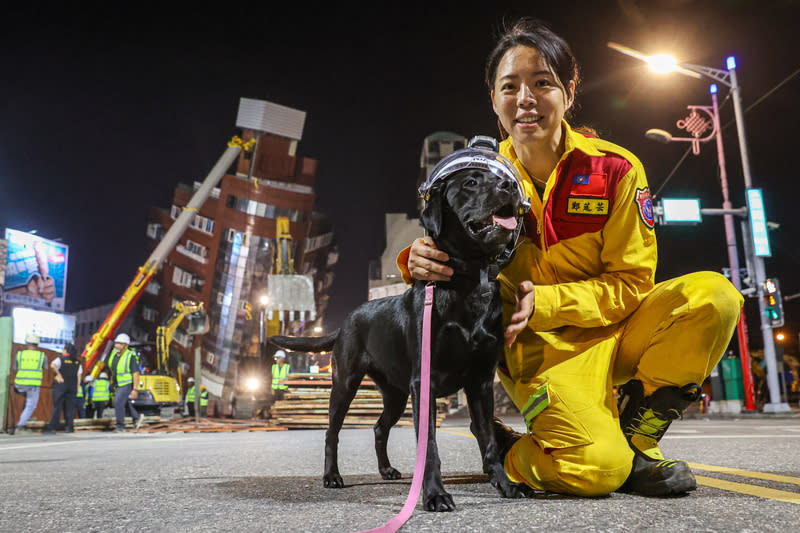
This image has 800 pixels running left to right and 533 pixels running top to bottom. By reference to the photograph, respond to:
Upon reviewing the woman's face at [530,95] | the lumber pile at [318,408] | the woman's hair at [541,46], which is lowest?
the lumber pile at [318,408]

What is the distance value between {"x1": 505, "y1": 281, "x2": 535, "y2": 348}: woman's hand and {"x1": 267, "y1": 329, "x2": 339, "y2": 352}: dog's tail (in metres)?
1.09

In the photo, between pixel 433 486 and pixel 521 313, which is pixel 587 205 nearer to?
pixel 521 313

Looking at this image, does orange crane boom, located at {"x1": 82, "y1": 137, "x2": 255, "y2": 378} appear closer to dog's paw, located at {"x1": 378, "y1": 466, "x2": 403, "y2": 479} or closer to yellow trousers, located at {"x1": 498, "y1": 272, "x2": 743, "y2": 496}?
dog's paw, located at {"x1": 378, "y1": 466, "x2": 403, "y2": 479}

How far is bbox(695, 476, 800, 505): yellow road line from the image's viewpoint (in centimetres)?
207

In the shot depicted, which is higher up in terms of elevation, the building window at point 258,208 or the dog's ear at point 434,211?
the building window at point 258,208

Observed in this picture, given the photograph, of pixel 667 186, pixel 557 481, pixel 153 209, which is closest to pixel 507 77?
pixel 557 481

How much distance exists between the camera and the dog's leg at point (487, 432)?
2.27 metres

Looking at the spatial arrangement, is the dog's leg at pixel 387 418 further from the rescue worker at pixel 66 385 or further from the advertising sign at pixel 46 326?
the advertising sign at pixel 46 326

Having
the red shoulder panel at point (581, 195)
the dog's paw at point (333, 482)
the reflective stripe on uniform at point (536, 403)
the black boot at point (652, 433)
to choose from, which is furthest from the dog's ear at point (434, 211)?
the dog's paw at point (333, 482)

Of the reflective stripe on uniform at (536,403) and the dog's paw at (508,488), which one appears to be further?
the reflective stripe on uniform at (536,403)

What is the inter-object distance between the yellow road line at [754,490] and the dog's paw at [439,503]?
115cm

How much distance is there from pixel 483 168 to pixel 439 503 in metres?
1.21

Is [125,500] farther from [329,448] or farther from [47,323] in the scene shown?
[47,323]

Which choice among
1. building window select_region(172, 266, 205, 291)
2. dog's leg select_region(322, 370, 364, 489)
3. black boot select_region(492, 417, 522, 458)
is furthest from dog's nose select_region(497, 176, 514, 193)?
building window select_region(172, 266, 205, 291)
